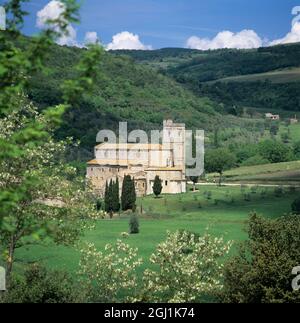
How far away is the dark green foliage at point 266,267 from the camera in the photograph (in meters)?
19.5

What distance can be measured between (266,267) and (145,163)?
63.9 meters

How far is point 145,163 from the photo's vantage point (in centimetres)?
8356

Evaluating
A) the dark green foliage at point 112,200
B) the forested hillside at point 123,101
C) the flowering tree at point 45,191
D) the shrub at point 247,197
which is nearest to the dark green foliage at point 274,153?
the forested hillside at point 123,101

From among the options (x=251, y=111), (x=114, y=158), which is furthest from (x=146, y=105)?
(x=114, y=158)

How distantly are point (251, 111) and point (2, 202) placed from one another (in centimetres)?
17002

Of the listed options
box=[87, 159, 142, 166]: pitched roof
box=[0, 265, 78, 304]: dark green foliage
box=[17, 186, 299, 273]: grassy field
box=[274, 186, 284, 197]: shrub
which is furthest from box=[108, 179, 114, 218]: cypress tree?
box=[0, 265, 78, 304]: dark green foliage

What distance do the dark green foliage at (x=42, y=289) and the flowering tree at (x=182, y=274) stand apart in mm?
2192

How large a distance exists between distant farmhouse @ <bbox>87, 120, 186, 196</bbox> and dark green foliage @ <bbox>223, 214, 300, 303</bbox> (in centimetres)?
5517

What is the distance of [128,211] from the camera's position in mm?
64875

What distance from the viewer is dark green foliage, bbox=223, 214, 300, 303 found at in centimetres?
1950

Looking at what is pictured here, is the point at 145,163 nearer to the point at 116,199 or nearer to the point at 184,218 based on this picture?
the point at 116,199

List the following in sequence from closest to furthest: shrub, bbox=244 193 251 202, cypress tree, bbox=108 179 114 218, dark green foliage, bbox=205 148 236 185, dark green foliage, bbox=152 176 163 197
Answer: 1. cypress tree, bbox=108 179 114 218
2. shrub, bbox=244 193 251 202
3. dark green foliage, bbox=152 176 163 197
4. dark green foliage, bbox=205 148 236 185

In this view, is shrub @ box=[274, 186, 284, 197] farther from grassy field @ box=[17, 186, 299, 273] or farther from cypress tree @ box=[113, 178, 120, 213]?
cypress tree @ box=[113, 178, 120, 213]
